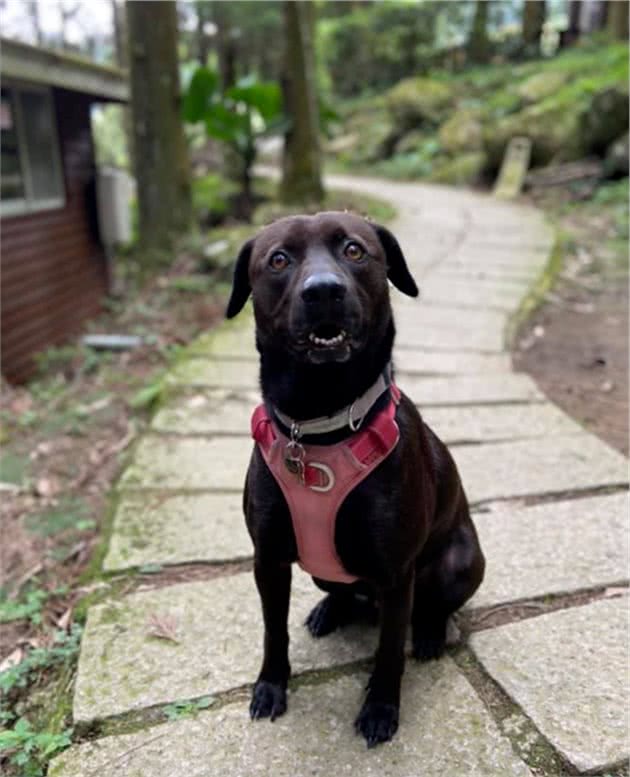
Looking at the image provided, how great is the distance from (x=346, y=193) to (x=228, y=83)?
7217 mm

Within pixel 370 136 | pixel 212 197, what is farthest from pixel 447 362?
pixel 370 136

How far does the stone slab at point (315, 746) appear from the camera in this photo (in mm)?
1966

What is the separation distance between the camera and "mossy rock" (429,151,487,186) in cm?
1451

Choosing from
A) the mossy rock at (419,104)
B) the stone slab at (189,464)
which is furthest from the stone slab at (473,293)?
the mossy rock at (419,104)

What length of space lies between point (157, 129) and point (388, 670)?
27.0 feet

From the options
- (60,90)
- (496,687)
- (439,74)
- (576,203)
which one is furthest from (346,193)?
(439,74)

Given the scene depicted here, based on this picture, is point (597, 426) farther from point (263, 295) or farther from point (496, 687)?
point (263, 295)

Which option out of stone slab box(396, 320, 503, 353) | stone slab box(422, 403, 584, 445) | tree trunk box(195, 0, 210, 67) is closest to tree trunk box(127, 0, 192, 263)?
stone slab box(396, 320, 503, 353)

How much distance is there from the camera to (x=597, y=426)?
4352 millimetres

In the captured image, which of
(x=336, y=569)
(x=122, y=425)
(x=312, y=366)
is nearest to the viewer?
(x=312, y=366)

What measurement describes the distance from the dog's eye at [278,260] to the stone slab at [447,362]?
10.3 ft

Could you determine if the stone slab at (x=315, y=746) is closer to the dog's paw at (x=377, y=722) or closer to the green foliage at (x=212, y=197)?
the dog's paw at (x=377, y=722)

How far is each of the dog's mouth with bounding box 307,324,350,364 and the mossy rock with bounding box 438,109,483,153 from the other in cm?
1535

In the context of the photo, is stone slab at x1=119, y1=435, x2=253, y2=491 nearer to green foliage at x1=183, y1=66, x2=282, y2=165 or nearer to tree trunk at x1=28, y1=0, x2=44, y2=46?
tree trunk at x1=28, y1=0, x2=44, y2=46
